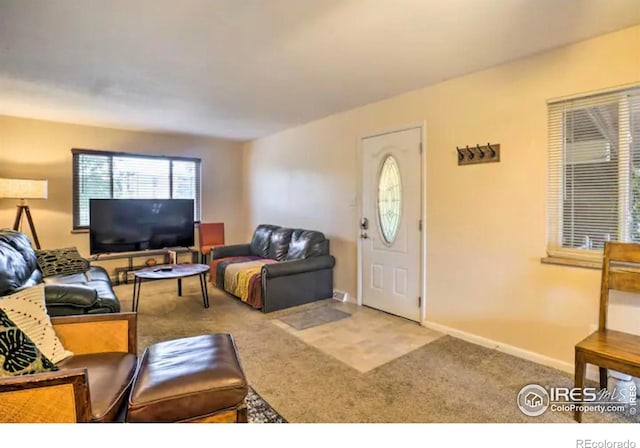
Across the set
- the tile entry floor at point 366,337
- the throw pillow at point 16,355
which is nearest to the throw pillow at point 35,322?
the throw pillow at point 16,355

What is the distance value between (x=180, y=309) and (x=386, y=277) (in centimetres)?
241

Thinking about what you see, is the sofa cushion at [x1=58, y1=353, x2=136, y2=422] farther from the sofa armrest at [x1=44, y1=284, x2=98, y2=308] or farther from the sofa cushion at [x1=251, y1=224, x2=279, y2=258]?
the sofa cushion at [x1=251, y1=224, x2=279, y2=258]

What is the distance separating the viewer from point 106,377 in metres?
1.58

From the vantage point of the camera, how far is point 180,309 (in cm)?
398

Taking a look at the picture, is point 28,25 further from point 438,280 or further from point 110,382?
point 438,280

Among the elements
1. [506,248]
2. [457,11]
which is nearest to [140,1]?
[457,11]

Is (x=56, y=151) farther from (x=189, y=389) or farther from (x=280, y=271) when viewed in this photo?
(x=189, y=389)

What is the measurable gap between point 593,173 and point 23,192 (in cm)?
582

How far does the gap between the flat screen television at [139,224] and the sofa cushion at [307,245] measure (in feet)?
6.86

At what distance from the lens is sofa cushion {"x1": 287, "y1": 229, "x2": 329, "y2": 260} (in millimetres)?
4352

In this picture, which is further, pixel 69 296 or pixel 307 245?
pixel 307 245

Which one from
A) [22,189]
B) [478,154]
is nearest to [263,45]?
[478,154]

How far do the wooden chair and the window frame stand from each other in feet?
0.78

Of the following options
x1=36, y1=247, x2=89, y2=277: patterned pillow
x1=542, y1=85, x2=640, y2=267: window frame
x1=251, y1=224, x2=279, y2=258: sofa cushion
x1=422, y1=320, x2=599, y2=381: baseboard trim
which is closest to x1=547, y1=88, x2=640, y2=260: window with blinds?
x1=542, y1=85, x2=640, y2=267: window frame
